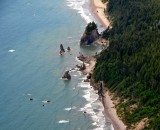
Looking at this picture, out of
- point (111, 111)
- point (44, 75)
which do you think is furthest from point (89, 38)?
point (111, 111)

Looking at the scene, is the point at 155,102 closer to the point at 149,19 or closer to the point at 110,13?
the point at 149,19

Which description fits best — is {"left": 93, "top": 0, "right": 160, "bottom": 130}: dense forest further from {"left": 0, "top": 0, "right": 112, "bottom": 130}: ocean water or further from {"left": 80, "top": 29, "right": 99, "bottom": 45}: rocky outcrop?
{"left": 0, "top": 0, "right": 112, "bottom": 130}: ocean water

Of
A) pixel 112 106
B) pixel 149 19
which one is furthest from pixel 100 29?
pixel 112 106

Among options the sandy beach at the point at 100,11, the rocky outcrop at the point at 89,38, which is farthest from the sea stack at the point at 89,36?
the sandy beach at the point at 100,11

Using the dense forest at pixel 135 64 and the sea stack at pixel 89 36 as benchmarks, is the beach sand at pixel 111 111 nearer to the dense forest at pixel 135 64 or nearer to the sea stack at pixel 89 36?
the dense forest at pixel 135 64

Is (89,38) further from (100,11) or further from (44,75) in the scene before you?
(100,11)

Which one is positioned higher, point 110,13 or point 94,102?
point 110,13
